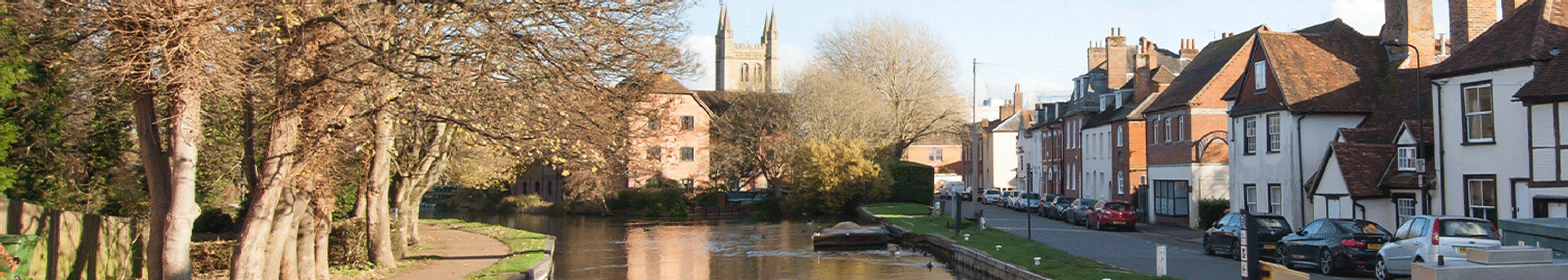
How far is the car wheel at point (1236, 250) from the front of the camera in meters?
24.4

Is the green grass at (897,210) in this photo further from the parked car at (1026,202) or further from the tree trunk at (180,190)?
the tree trunk at (180,190)

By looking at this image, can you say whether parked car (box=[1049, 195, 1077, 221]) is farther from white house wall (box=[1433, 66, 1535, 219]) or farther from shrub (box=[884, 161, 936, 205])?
white house wall (box=[1433, 66, 1535, 219])

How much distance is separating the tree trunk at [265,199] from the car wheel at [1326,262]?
667 inches

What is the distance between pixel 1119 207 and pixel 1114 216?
2.59 ft

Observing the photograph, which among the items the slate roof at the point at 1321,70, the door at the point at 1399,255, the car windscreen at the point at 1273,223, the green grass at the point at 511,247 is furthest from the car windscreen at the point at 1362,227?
the green grass at the point at 511,247

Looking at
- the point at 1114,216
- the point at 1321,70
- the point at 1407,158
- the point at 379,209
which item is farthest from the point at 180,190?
the point at 1114,216

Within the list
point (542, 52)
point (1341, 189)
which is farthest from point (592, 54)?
point (1341, 189)

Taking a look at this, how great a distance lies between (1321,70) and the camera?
32.3 meters

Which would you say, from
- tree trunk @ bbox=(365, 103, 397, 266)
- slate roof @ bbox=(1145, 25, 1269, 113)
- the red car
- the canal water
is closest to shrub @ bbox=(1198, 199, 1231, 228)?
the red car

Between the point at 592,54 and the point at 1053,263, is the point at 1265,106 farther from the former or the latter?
the point at 592,54

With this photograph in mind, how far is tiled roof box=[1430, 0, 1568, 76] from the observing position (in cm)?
2259

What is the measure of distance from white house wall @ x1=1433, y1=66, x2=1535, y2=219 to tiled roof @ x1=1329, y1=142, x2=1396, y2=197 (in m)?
2.12

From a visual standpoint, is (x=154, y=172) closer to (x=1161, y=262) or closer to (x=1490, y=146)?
(x=1161, y=262)

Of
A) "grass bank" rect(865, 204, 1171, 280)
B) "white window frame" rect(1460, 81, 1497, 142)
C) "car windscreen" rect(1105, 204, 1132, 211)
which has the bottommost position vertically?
"grass bank" rect(865, 204, 1171, 280)
